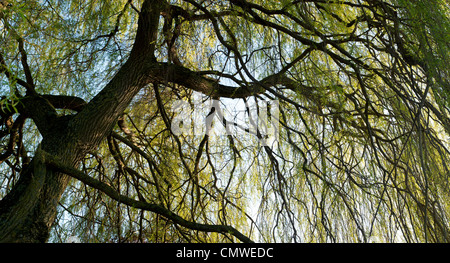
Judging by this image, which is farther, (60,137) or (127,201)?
(60,137)

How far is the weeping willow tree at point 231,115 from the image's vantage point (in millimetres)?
1937

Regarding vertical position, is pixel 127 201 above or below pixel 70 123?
below

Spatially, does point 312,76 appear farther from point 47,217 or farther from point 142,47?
point 47,217

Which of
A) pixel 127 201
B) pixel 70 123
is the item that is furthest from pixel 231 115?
pixel 127 201

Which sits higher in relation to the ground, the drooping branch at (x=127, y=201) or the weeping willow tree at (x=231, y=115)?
the weeping willow tree at (x=231, y=115)

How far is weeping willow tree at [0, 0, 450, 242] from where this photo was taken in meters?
1.94

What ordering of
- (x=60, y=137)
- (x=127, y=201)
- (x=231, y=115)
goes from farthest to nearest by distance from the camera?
1. (x=231, y=115)
2. (x=60, y=137)
3. (x=127, y=201)

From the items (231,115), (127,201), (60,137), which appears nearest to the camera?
(127,201)

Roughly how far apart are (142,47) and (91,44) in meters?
0.48

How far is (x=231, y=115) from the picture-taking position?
2.95 meters

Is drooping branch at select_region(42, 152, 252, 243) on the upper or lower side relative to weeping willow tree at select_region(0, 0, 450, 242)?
lower

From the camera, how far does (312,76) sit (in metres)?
2.12

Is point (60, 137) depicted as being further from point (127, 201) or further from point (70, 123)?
point (127, 201)
